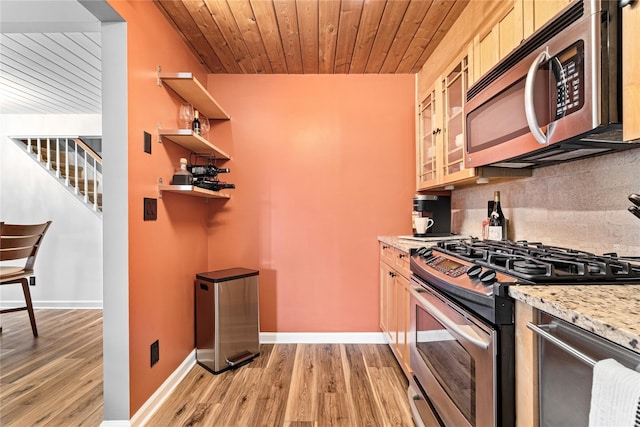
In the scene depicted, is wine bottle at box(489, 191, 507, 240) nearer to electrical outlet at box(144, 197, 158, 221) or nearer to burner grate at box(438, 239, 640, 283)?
burner grate at box(438, 239, 640, 283)

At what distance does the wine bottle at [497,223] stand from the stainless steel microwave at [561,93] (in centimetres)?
48

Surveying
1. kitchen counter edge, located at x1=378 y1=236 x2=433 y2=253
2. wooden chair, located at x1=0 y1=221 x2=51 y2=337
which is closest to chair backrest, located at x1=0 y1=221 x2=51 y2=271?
wooden chair, located at x1=0 y1=221 x2=51 y2=337

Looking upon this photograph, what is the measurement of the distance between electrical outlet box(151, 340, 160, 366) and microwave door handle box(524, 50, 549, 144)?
→ 229 centimetres

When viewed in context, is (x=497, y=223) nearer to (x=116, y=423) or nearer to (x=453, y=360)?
(x=453, y=360)

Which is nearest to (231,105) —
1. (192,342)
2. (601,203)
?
(192,342)

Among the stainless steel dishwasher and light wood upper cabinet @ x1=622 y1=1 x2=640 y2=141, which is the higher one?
light wood upper cabinet @ x1=622 y1=1 x2=640 y2=141

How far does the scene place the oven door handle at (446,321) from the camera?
0.97 metres

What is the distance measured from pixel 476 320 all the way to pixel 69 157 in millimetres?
5355

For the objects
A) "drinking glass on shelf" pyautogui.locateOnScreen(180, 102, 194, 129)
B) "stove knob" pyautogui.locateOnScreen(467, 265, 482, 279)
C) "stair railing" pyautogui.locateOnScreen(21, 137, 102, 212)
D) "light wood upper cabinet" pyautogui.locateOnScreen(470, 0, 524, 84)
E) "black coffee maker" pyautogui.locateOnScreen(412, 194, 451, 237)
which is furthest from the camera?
"stair railing" pyautogui.locateOnScreen(21, 137, 102, 212)

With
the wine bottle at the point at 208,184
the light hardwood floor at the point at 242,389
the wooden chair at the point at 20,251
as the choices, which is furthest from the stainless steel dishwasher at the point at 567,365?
the wooden chair at the point at 20,251

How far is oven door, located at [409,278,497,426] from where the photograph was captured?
957 millimetres

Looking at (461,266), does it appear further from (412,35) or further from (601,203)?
(412,35)

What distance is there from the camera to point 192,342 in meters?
2.43

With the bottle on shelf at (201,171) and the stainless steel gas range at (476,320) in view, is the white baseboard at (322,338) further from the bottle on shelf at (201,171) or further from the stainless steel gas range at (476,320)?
the bottle on shelf at (201,171)
